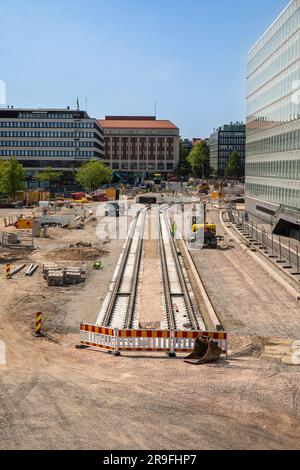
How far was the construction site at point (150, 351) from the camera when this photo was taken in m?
11.4

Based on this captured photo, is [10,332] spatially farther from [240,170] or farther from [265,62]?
[240,170]

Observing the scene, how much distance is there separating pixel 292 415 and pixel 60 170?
135 metres

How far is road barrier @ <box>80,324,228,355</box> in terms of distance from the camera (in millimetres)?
17734

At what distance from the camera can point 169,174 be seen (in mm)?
184125

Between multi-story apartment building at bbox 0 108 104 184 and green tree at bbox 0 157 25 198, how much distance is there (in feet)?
149

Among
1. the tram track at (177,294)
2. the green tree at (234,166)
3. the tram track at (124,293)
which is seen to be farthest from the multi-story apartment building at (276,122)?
the green tree at (234,166)

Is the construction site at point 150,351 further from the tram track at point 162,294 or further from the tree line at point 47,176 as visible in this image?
the tree line at point 47,176

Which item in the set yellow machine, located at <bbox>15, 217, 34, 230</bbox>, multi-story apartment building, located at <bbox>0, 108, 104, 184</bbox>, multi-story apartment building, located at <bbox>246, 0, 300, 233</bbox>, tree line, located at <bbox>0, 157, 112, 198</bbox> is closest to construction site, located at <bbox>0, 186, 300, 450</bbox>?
multi-story apartment building, located at <bbox>246, 0, 300, 233</bbox>

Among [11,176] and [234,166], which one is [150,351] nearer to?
[11,176]

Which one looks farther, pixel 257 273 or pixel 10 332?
pixel 257 273

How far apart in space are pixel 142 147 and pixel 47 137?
47.9 meters

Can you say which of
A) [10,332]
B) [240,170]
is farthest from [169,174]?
[10,332]

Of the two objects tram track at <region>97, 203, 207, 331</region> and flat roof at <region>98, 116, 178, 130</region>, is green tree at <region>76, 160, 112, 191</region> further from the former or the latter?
tram track at <region>97, 203, 207, 331</region>

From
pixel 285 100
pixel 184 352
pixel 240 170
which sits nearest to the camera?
pixel 184 352
